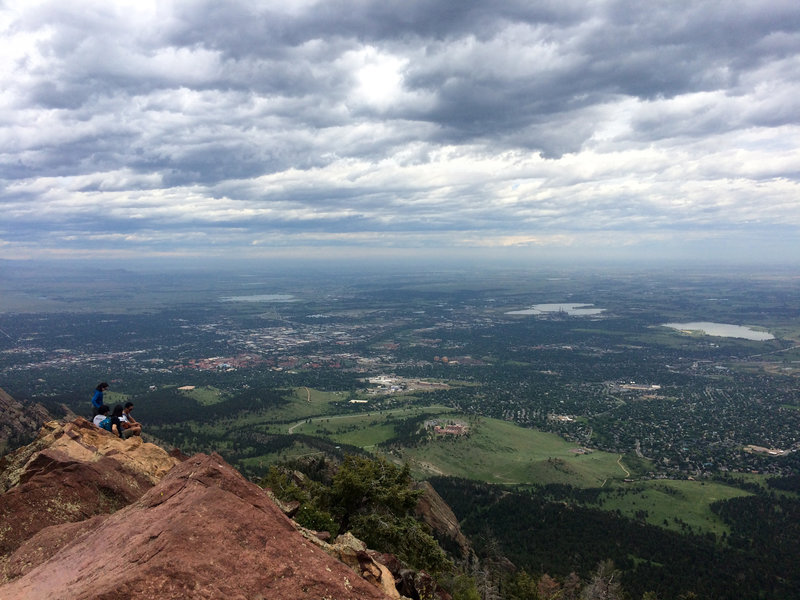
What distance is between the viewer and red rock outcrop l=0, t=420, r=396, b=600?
10336 mm

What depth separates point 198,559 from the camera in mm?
10859

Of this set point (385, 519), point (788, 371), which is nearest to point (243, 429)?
point (385, 519)

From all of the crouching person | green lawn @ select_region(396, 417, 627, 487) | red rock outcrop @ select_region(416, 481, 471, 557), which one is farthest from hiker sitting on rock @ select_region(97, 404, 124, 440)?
green lawn @ select_region(396, 417, 627, 487)

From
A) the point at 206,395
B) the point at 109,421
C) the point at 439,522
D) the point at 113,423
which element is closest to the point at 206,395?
the point at 206,395

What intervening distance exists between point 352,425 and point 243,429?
31041 mm

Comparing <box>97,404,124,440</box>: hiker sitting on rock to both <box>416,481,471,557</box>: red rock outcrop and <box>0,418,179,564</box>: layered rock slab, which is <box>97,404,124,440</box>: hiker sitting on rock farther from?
<box>416,481,471,557</box>: red rock outcrop

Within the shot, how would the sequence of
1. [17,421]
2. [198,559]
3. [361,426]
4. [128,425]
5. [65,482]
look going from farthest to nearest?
[361,426] → [17,421] → [128,425] → [65,482] → [198,559]

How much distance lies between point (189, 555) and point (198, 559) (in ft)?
0.84

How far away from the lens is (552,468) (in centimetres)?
10438

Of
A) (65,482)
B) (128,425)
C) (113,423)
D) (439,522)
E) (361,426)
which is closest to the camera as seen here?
(65,482)

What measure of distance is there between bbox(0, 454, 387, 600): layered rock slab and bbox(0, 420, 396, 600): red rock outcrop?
0.02 m

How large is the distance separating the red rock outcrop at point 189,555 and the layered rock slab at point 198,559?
2 cm

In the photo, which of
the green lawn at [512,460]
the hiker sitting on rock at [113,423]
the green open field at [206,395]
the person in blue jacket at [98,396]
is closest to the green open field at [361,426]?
the green lawn at [512,460]

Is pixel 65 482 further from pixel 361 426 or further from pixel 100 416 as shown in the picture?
pixel 361 426
